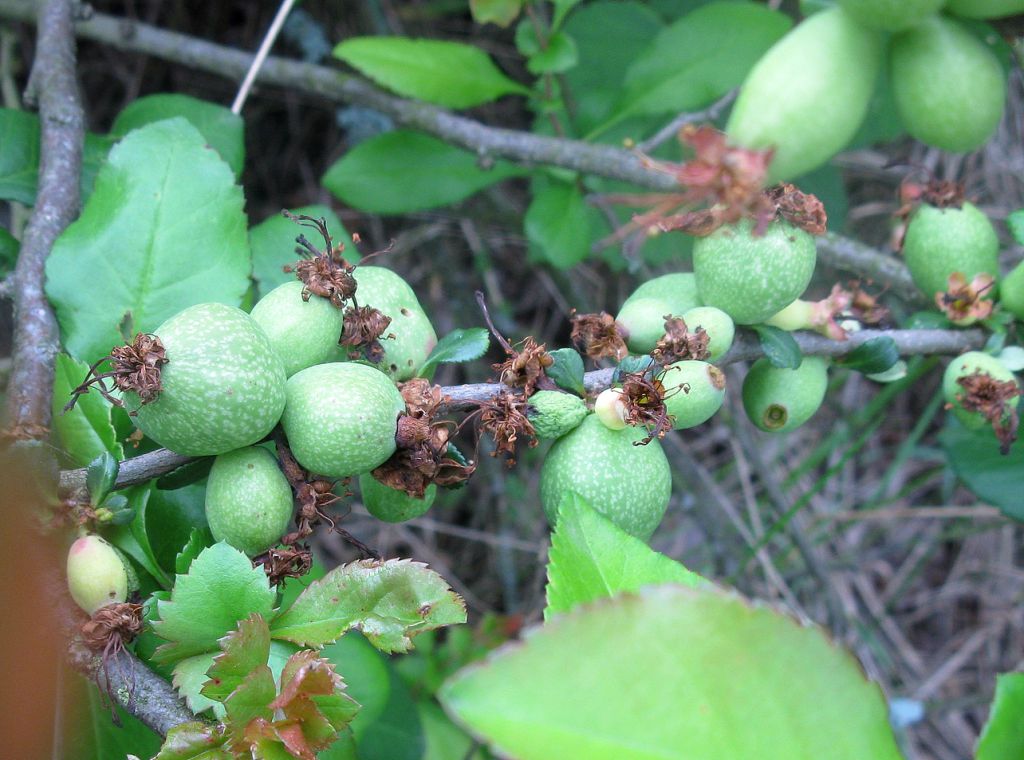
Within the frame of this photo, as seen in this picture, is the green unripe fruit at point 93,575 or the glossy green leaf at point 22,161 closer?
the green unripe fruit at point 93,575

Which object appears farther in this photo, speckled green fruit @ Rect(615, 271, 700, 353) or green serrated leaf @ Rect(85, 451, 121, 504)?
speckled green fruit @ Rect(615, 271, 700, 353)

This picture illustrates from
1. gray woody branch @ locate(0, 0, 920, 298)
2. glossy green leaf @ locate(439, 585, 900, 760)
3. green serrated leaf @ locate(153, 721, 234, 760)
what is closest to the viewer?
glossy green leaf @ locate(439, 585, 900, 760)

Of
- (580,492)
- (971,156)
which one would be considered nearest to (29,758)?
(580,492)

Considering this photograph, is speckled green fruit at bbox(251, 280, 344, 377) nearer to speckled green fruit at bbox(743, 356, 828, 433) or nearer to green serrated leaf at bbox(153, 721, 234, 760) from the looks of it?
green serrated leaf at bbox(153, 721, 234, 760)

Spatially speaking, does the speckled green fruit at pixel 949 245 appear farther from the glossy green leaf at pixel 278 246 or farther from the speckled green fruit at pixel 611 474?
the glossy green leaf at pixel 278 246

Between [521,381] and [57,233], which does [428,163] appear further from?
[521,381]

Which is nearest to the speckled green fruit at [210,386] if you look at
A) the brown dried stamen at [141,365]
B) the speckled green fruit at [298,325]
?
the brown dried stamen at [141,365]

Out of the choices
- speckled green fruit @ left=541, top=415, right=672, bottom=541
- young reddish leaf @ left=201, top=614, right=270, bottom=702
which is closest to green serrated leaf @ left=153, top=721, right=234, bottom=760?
young reddish leaf @ left=201, top=614, right=270, bottom=702
